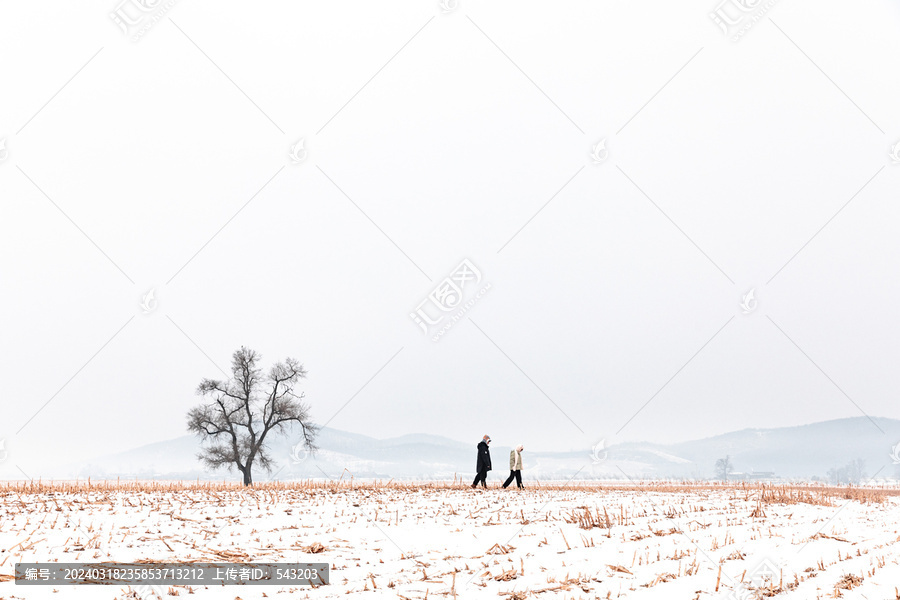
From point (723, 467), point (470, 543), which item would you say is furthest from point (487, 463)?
point (723, 467)

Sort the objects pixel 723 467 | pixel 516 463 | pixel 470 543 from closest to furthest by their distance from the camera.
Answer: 1. pixel 470 543
2. pixel 516 463
3. pixel 723 467

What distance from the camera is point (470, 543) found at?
1437cm

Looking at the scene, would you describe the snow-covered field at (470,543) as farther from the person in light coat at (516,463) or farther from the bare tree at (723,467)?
the bare tree at (723,467)

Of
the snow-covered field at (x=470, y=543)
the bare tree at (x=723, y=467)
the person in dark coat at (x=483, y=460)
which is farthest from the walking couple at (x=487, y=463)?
the bare tree at (x=723, y=467)

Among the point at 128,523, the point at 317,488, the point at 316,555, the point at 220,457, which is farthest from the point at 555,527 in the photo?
the point at 220,457

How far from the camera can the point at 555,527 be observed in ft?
52.3

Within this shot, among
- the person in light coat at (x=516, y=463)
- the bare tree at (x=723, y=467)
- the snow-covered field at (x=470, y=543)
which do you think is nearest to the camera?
the snow-covered field at (x=470, y=543)

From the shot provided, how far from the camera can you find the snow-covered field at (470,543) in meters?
10.4

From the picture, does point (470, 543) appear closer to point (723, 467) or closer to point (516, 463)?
point (516, 463)

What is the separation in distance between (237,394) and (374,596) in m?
43.6

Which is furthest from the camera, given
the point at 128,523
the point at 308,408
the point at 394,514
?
the point at 308,408

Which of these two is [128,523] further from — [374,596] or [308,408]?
[308,408]

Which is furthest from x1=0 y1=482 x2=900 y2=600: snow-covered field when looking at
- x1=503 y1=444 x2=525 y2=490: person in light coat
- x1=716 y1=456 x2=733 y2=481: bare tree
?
x1=716 y1=456 x2=733 y2=481: bare tree

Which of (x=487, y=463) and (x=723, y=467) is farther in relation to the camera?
(x=723, y=467)
